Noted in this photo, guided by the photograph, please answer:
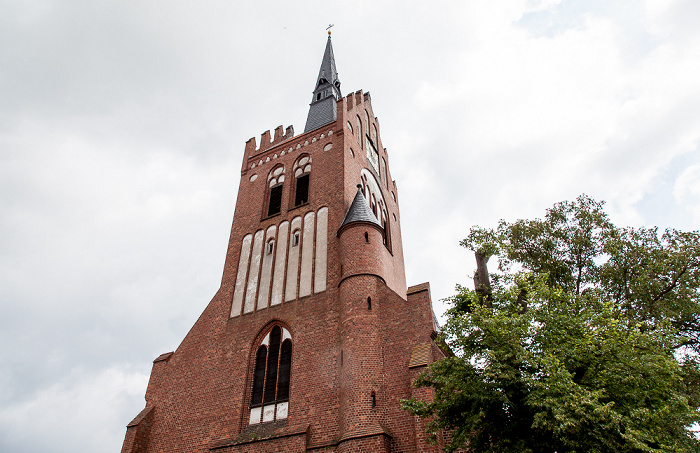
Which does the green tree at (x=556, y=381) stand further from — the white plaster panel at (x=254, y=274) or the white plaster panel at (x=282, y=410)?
the white plaster panel at (x=254, y=274)

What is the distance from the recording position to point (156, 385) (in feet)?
57.3

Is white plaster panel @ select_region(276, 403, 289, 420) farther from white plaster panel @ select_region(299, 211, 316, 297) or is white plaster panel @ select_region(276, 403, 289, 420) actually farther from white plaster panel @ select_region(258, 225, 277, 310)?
white plaster panel @ select_region(258, 225, 277, 310)

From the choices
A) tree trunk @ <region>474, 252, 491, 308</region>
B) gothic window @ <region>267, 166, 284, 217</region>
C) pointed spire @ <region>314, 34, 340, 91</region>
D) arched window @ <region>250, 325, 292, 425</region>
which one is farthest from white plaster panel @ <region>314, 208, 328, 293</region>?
pointed spire @ <region>314, 34, 340, 91</region>

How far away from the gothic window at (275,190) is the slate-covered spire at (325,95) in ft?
14.8

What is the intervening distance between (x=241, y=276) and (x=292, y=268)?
7.98 feet

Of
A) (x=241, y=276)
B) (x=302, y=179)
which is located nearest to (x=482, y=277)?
(x=241, y=276)

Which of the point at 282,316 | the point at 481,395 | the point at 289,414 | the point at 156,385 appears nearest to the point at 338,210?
the point at 282,316

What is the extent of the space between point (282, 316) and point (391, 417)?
19.1 feet

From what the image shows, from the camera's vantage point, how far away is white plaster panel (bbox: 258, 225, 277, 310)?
18.3 meters

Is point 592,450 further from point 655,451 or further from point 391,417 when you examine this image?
point 391,417

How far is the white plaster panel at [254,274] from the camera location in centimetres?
1850

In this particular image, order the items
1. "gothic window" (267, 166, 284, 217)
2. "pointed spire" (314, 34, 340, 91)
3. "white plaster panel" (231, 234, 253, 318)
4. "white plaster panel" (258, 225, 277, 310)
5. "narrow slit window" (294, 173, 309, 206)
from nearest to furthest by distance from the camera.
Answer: "white plaster panel" (258, 225, 277, 310), "white plaster panel" (231, 234, 253, 318), "narrow slit window" (294, 173, 309, 206), "gothic window" (267, 166, 284, 217), "pointed spire" (314, 34, 340, 91)

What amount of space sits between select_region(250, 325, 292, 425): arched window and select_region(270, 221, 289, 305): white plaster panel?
48.5 inches

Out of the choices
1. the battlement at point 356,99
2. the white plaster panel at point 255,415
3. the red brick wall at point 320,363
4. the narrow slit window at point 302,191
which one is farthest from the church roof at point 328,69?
the white plaster panel at point 255,415
